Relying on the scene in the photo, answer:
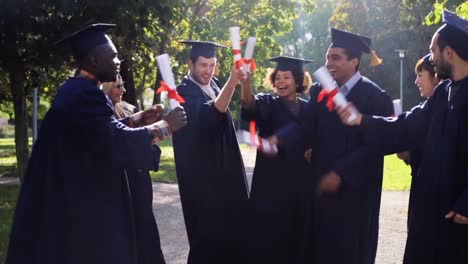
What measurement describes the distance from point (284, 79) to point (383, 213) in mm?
4777

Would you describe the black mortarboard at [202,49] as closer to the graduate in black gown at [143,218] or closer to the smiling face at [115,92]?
the smiling face at [115,92]

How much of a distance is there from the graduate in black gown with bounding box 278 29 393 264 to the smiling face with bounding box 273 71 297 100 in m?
0.77

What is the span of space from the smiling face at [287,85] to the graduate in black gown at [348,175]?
770 mm

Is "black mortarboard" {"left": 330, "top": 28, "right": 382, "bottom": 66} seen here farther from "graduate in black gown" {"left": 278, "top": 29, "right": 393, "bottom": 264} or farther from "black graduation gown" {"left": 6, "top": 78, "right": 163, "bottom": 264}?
"black graduation gown" {"left": 6, "top": 78, "right": 163, "bottom": 264}

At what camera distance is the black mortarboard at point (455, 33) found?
3750 mm

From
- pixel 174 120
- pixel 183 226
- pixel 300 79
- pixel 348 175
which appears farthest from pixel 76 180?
pixel 183 226

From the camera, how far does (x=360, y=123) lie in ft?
14.2

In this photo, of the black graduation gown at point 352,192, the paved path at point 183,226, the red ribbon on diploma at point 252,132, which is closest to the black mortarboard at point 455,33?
the black graduation gown at point 352,192

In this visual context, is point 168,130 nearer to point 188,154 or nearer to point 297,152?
point 188,154

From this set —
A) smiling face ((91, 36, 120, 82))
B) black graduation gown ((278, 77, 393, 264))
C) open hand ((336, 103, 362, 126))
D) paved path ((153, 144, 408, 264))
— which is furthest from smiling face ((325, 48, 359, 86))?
paved path ((153, 144, 408, 264))

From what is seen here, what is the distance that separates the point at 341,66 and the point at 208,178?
4.81ft

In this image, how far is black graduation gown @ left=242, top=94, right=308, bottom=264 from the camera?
565 centimetres

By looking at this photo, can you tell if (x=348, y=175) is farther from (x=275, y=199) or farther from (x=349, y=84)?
(x=275, y=199)

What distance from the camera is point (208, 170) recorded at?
5.44 metres
